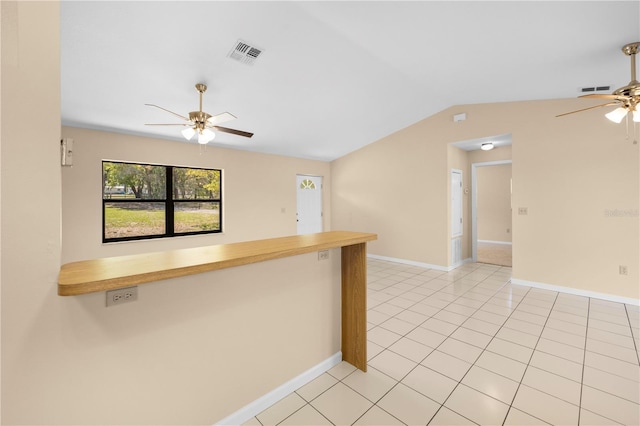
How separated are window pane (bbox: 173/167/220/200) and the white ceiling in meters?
0.91

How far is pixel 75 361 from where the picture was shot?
1158mm

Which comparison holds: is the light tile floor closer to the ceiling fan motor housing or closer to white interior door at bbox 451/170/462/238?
white interior door at bbox 451/170/462/238

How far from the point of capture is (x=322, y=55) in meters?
3.17

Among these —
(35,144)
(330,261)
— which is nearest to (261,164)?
(330,261)

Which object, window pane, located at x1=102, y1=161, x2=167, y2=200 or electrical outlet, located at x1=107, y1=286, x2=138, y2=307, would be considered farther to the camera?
window pane, located at x1=102, y1=161, x2=167, y2=200

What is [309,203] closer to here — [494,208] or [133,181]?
[133,181]

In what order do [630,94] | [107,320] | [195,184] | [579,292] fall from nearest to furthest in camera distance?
1. [107,320]
2. [630,94]
3. [579,292]
4. [195,184]

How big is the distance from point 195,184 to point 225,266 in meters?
4.59

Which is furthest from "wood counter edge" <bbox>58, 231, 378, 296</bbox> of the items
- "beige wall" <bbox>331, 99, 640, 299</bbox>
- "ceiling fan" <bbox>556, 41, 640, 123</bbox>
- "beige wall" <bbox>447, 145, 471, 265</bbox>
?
"beige wall" <bbox>447, 145, 471, 265</bbox>

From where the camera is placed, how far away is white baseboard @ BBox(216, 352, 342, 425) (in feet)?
5.55

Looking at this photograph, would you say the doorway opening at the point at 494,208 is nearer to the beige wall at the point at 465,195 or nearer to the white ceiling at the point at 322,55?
the beige wall at the point at 465,195

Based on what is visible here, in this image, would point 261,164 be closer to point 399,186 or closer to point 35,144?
point 399,186

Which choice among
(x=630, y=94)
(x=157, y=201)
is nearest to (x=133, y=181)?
(x=157, y=201)

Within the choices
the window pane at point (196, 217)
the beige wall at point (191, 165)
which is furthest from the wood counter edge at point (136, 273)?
the window pane at point (196, 217)
